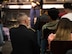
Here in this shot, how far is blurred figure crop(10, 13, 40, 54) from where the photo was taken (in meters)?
3.92

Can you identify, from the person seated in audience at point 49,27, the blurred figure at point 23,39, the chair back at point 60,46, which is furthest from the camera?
the person seated in audience at point 49,27

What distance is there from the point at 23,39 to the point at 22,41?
35 mm

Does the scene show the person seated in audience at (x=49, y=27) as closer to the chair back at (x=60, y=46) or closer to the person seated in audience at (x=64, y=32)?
the person seated in audience at (x=64, y=32)

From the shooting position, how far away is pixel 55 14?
4.86 metres

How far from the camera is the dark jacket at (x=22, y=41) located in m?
3.93

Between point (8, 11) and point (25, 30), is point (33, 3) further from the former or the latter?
point (25, 30)

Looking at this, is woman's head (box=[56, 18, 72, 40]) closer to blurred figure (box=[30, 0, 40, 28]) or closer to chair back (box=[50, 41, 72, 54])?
chair back (box=[50, 41, 72, 54])

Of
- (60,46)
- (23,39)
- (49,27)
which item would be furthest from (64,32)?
(49,27)

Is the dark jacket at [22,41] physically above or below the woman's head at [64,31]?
below

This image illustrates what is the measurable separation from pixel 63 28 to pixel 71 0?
1.81 m

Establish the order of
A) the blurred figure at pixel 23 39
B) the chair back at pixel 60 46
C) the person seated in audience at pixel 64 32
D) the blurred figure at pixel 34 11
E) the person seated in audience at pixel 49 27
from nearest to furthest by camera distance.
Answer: the chair back at pixel 60 46 < the person seated in audience at pixel 64 32 < the blurred figure at pixel 23 39 < the person seated in audience at pixel 49 27 < the blurred figure at pixel 34 11

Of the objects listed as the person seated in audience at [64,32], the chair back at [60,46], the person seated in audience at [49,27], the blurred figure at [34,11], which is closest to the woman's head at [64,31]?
the person seated in audience at [64,32]

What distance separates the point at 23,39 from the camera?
395 cm

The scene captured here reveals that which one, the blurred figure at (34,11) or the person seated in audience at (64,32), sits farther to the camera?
the blurred figure at (34,11)
